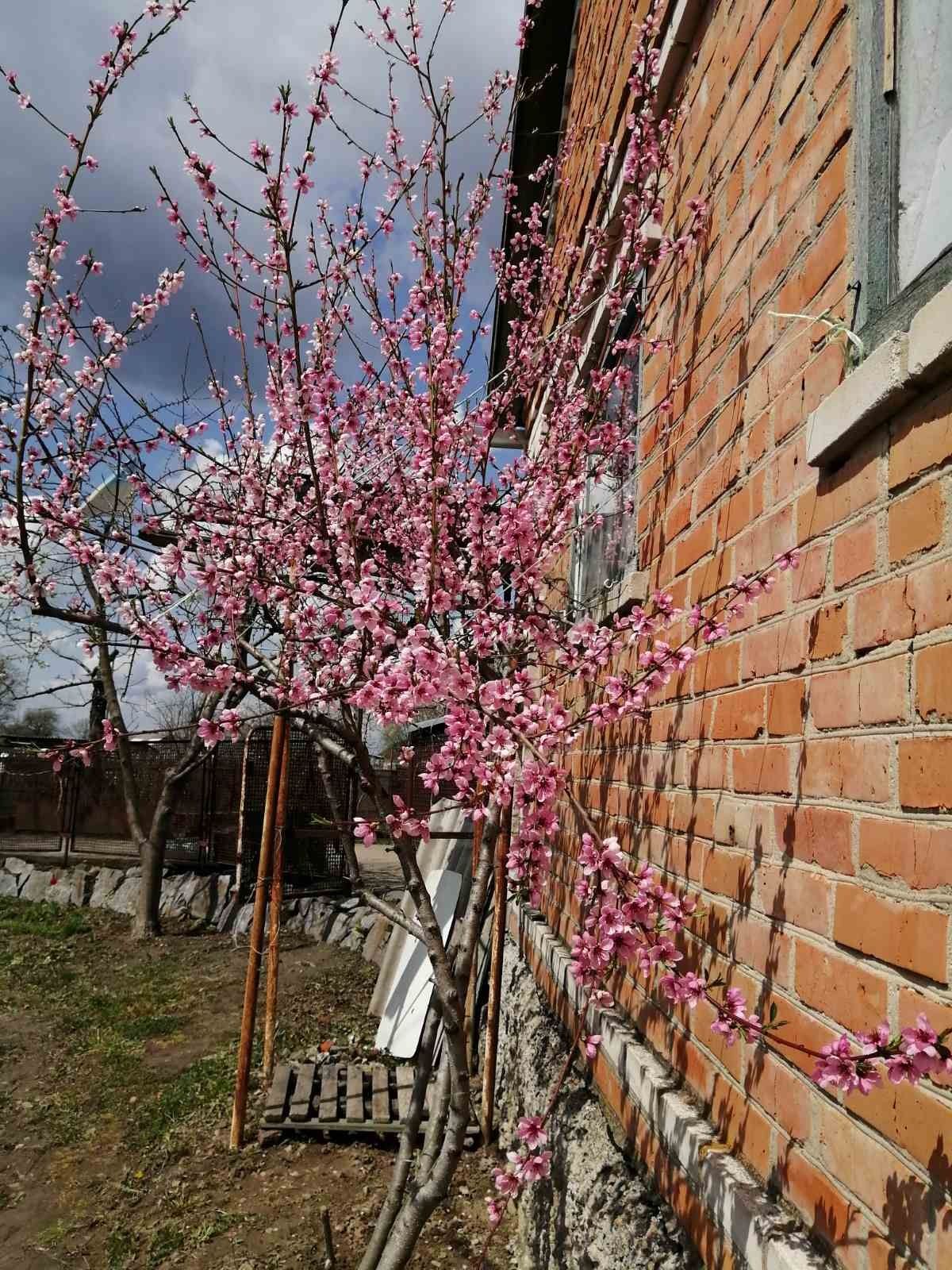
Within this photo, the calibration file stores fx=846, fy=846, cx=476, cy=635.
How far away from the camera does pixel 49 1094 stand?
5.42 metres

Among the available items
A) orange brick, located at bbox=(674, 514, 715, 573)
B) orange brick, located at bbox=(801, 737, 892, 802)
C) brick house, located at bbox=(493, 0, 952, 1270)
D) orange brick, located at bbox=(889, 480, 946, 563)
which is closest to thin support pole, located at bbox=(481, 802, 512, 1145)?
brick house, located at bbox=(493, 0, 952, 1270)

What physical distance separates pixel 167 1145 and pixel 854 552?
4.89 metres

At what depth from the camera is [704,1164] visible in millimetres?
1719

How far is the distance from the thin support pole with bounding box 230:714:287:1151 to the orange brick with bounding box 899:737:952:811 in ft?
11.8

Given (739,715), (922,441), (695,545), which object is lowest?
(739,715)

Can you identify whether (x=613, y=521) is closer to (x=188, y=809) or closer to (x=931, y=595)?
(x=931, y=595)

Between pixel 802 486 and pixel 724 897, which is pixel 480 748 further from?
pixel 802 486

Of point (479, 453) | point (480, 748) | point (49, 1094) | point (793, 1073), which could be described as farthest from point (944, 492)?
point (49, 1094)

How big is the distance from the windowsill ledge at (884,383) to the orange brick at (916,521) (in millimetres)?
148

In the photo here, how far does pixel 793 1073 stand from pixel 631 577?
1699mm

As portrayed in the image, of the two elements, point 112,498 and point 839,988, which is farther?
point 112,498

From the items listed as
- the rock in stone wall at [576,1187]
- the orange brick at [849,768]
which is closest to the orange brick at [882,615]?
the orange brick at [849,768]

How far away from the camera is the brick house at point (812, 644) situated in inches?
46.4

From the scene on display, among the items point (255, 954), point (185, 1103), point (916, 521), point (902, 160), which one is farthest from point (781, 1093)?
point (185, 1103)
